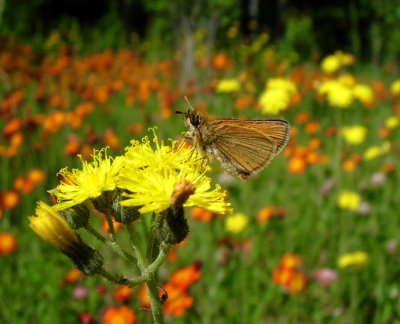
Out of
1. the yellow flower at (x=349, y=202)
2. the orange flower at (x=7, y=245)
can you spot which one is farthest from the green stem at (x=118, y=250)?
the yellow flower at (x=349, y=202)

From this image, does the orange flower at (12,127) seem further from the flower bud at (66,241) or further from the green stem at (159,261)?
the green stem at (159,261)

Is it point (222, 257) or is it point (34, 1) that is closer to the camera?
point (222, 257)

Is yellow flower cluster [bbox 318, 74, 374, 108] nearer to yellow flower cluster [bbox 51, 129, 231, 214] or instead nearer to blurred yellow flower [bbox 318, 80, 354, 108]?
blurred yellow flower [bbox 318, 80, 354, 108]

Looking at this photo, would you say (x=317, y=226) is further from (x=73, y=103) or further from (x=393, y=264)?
(x=73, y=103)

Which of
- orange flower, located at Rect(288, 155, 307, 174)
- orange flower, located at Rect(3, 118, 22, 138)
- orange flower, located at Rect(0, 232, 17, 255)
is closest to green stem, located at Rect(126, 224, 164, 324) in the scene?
orange flower, located at Rect(0, 232, 17, 255)

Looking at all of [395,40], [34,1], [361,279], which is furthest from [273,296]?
[34,1]

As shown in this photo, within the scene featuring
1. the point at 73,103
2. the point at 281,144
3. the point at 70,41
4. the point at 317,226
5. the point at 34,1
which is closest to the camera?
the point at 281,144
